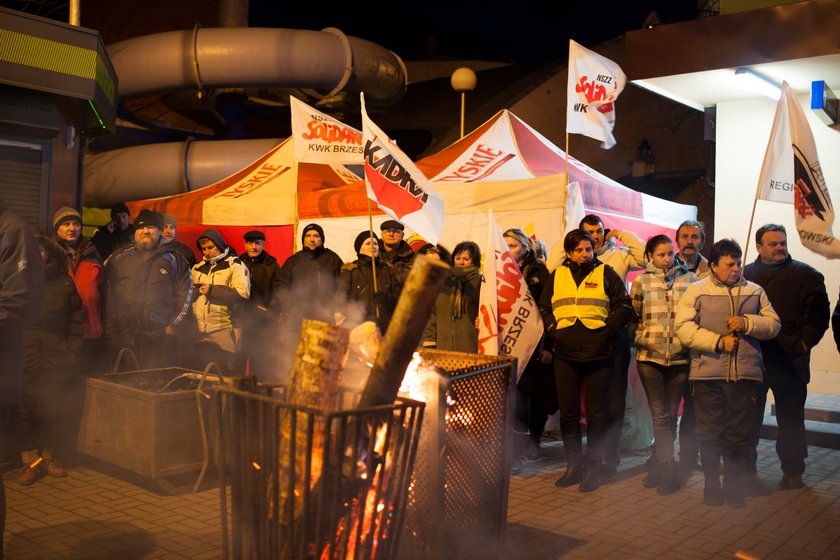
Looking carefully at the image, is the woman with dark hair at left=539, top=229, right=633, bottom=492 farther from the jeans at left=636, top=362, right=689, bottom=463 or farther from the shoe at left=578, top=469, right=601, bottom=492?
the jeans at left=636, top=362, right=689, bottom=463

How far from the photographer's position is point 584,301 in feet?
22.0

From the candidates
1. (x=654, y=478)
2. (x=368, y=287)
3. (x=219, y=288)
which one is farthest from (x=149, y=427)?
(x=654, y=478)

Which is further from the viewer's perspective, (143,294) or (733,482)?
(143,294)

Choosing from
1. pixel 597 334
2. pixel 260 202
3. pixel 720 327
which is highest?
pixel 260 202

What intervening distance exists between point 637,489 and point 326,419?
450cm

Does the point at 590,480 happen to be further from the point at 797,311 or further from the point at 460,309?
the point at 797,311

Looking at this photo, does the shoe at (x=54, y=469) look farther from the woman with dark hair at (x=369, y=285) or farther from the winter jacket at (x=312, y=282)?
the winter jacket at (x=312, y=282)

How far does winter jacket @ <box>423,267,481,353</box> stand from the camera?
7.52m

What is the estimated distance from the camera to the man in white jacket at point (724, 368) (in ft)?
20.7

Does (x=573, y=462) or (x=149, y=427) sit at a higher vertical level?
(x=149, y=427)

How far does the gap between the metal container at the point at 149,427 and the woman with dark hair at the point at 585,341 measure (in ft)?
9.62

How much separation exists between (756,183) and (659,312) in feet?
13.3

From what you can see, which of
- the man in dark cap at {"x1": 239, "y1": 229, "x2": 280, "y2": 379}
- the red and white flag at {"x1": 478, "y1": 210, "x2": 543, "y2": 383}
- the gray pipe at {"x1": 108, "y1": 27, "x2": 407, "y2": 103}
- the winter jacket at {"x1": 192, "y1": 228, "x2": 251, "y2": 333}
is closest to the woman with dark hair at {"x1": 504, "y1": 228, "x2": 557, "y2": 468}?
the red and white flag at {"x1": 478, "y1": 210, "x2": 543, "y2": 383}

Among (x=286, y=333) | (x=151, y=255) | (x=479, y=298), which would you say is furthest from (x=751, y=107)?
(x=151, y=255)
